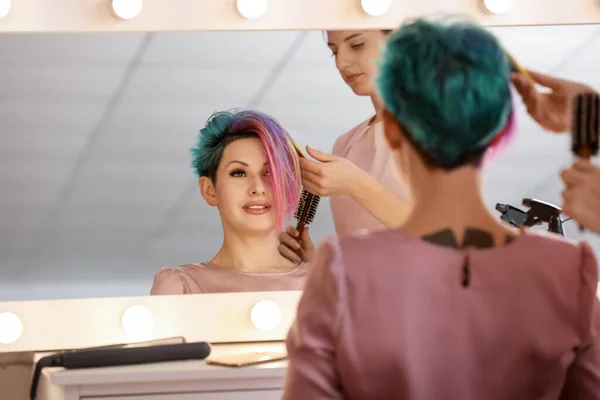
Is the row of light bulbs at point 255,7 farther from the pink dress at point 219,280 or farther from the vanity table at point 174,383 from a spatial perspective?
the vanity table at point 174,383

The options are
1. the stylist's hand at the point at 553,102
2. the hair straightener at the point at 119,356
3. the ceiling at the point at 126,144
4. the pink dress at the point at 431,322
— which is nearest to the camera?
the pink dress at the point at 431,322

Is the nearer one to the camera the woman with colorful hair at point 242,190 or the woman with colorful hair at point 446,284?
the woman with colorful hair at point 446,284

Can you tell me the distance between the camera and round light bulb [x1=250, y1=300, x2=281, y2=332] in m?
1.26

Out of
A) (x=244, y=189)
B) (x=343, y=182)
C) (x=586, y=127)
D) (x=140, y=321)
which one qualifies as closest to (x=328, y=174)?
(x=343, y=182)

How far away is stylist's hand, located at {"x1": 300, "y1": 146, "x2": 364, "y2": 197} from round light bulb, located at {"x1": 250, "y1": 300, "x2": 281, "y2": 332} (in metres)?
0.19

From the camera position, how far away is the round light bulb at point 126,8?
1252 millimetres

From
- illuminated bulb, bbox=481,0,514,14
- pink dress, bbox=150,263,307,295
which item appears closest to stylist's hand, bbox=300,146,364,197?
pink dress, bbox=150,263,307,295

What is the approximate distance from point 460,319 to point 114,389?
1.65 ft

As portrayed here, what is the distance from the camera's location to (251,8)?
1.27m

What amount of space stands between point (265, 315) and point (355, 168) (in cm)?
27

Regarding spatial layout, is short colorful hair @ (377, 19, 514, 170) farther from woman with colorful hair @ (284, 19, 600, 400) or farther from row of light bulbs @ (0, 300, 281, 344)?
row of light bulbs @ (0, 300, 281, 344)

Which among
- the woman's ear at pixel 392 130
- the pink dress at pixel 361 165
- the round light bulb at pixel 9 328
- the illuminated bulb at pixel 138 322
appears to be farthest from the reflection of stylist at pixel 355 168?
the woman's ear at pixel 392 130

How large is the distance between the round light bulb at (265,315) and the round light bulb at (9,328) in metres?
0.35

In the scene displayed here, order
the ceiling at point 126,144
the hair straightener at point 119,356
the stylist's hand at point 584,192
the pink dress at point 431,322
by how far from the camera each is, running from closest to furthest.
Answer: the pink dress at point 431,322 → the stylist's hand at point 584,192 → the hair straightener at point 119,356 → the ceiling at point 126,144
